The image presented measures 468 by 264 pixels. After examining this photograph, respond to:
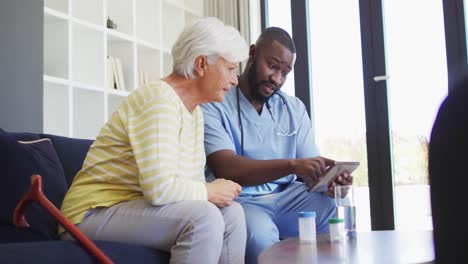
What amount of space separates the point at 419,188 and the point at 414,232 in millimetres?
1969

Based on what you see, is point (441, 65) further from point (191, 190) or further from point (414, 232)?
point (191, 190)

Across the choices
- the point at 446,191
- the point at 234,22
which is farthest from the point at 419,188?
the point at 446,191

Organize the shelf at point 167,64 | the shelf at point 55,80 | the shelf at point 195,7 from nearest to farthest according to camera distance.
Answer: the shelf at point 55,80
the shelf at point 167,64
the shelf at point 195,7

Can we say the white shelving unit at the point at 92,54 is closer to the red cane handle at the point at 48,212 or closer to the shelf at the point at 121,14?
the shelf at the point at 121,14

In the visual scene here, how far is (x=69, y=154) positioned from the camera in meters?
2.04

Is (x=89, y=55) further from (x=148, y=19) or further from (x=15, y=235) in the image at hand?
(x=15, y=235)

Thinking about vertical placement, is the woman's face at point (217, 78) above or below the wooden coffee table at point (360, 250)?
above

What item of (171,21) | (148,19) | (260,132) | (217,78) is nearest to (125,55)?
(148,19)

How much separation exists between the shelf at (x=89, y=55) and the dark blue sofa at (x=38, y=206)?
1614 millimetres

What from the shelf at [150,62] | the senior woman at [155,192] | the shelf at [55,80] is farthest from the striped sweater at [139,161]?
the shelf at [150,62]

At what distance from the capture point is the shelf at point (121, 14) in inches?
156

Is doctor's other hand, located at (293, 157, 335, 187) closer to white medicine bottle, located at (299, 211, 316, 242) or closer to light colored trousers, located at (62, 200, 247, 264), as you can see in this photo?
white medicine bottle, located at (299, 211, 316, 242)

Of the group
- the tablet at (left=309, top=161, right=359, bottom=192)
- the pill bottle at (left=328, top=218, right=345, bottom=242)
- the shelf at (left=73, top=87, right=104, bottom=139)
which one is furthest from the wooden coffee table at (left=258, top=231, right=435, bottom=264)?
the shelf at (left=73, top=87, right=104, bottom=139)

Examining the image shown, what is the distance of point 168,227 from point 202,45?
627mm
